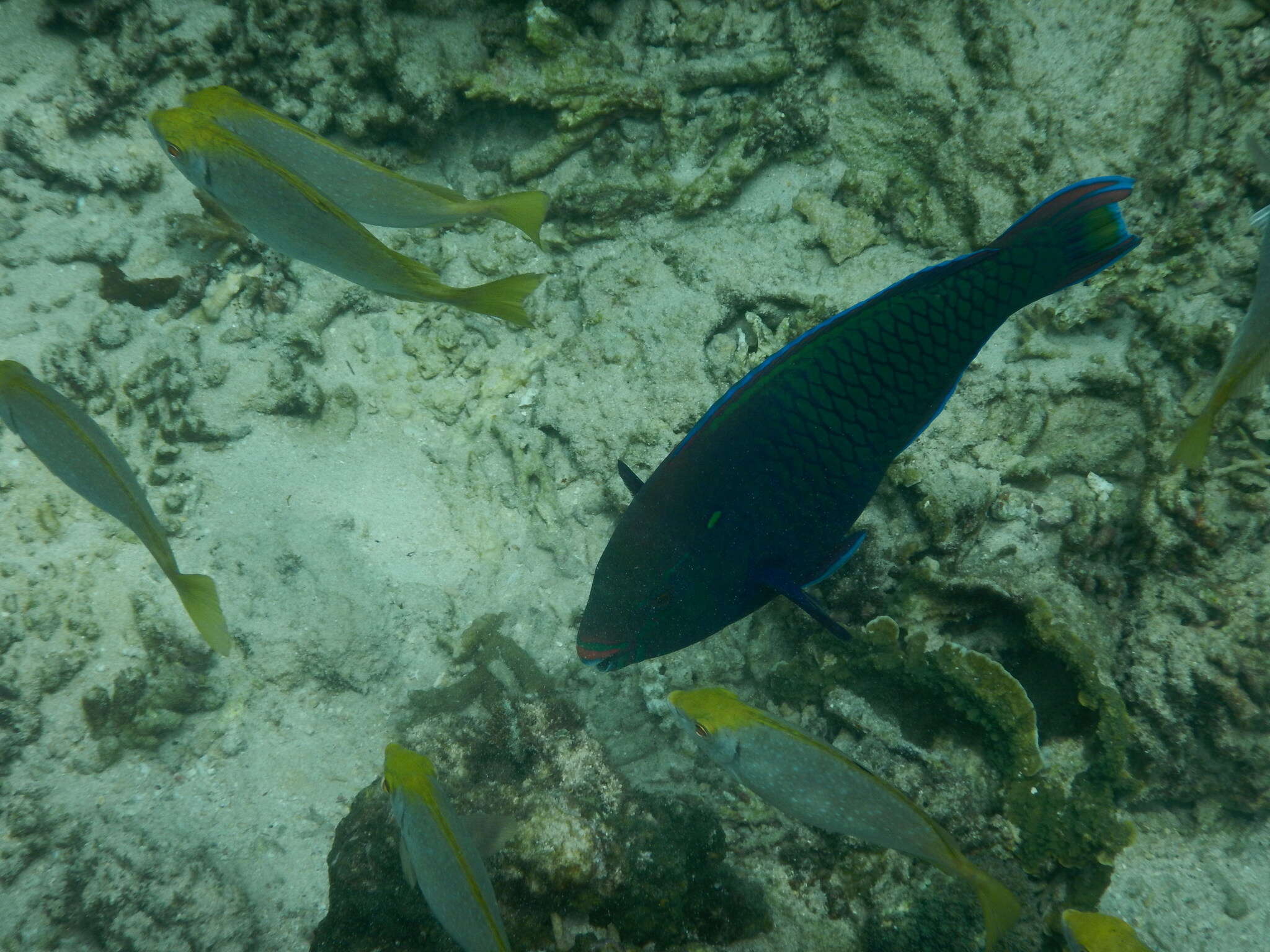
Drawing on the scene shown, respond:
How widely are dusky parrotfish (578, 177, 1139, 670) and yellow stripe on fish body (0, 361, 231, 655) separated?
64.9 inches

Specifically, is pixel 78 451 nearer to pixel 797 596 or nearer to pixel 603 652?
pixel 603 652

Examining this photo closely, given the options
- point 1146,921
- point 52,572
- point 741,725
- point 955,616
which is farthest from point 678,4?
point 1146,921

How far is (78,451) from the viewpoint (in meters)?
2.30

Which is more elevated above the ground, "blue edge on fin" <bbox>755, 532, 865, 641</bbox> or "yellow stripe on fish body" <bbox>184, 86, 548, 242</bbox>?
"yellow stripe on fish body" <bbox>184, 86, 548, 242</bbox>

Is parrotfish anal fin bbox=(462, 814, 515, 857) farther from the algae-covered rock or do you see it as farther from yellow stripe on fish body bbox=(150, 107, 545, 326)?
yellow stripe on fish body bbox=(150, 107, 545, 326)

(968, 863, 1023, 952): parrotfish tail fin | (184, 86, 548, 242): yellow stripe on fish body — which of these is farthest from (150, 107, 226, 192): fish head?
(968, 863, 1023, 952): parrotfish tail fin

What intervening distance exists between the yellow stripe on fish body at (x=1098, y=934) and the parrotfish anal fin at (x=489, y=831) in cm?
Result: 217

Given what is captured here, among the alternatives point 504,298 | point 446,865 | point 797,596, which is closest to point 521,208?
point 504,298

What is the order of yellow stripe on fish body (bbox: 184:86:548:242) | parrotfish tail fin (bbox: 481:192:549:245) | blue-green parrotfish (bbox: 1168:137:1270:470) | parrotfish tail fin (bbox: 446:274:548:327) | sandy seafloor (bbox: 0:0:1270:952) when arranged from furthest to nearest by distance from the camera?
sandy seafloor (bbox: 0:0:1270:952) → parrotfish tail fin (bbox: 481:192:549:245) → yellow stripe on fish body (bbox: 184:86:548:242) → parrotfish tail fin (bbox: 446:274:548:327) → blue-green parrotfish (bbox: 1168:137:1270:470)

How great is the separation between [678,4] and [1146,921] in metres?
6.77

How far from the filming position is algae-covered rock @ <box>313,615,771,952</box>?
99.7 inches

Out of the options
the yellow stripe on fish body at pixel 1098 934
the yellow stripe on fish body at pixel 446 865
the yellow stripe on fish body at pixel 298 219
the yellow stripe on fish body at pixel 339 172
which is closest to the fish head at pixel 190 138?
the yellow stripe on fish body at pixel 298 219

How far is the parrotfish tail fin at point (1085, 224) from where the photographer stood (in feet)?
5.51

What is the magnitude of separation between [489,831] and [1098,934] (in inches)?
90.3
